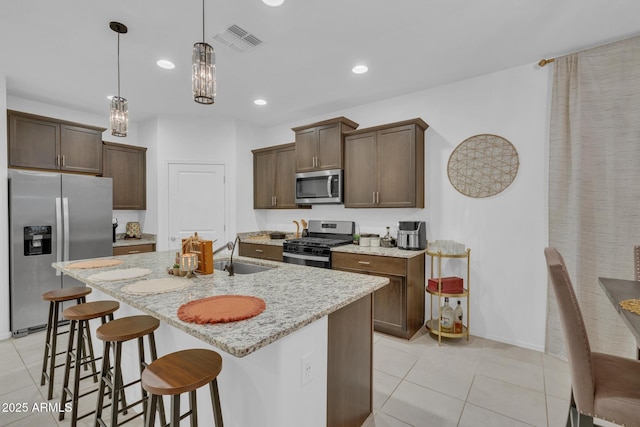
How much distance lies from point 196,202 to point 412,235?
130 inches

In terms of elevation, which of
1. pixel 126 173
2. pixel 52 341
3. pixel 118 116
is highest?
pixel 118 116

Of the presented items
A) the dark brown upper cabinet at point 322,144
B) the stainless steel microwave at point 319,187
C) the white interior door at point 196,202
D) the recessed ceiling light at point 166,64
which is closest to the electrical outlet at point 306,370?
the stainless steel microwave at point 319,187

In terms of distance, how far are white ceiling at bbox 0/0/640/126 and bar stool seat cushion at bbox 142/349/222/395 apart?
2239mm

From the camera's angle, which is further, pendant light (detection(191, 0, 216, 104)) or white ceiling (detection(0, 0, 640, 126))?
white ceiling (detection(0, 0, 640, 126))

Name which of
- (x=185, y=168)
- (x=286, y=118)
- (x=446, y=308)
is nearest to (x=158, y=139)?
(x=185, y=168)

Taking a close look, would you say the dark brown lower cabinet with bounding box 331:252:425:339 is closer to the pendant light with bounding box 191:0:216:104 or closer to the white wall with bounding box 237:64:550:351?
the white wall with bounding box 237:64:550:351

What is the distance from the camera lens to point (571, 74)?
8.71ft

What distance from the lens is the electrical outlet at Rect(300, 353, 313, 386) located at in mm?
1282

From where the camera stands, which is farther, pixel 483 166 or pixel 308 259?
pixel 308 259

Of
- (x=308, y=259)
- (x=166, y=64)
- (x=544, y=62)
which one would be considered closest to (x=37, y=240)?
(x=166, y=64)

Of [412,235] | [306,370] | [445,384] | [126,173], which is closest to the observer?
[306,370]

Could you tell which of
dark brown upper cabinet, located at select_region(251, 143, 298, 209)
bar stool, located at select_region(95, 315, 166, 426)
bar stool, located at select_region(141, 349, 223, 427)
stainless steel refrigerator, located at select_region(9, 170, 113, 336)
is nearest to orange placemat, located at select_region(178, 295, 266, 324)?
bar stool, located at select_region(141, 349, 223, 427)

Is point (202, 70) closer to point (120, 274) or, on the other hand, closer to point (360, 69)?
point (120, 274)

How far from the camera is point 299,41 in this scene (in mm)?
2570
